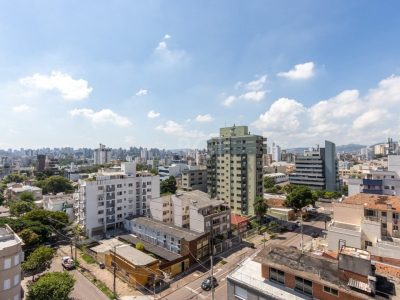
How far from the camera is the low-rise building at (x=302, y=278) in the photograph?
64.5ft

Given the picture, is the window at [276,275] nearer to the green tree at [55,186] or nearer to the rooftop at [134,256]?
the rooftop at [134,256]

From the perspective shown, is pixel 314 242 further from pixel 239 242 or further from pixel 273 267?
pixel 273 267

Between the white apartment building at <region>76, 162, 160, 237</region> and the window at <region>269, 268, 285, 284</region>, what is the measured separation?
48.6 meters

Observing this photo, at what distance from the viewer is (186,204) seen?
189 feet

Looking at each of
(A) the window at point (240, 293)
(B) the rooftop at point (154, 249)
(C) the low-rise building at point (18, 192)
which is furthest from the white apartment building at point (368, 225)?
(C) the low-rise building at point (18, 192)

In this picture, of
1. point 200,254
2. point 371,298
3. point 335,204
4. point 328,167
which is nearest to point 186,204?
point 200,254

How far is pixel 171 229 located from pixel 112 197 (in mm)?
20763

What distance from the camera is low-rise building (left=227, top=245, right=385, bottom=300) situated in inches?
774

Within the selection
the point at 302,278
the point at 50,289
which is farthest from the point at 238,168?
the point at 50,289

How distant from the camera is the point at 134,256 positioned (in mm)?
42469

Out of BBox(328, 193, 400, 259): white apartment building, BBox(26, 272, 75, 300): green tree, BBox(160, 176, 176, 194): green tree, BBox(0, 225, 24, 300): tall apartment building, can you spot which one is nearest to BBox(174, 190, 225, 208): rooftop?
BBox(328, 193, 400, 259): white apartment building

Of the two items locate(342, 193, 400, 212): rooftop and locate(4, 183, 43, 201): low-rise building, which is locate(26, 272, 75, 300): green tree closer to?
locate(342, 193, 400, 212): rooftop

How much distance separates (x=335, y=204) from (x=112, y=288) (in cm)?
4630

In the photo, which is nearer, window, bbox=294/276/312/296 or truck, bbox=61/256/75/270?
window, bbox=294/276/312/296
